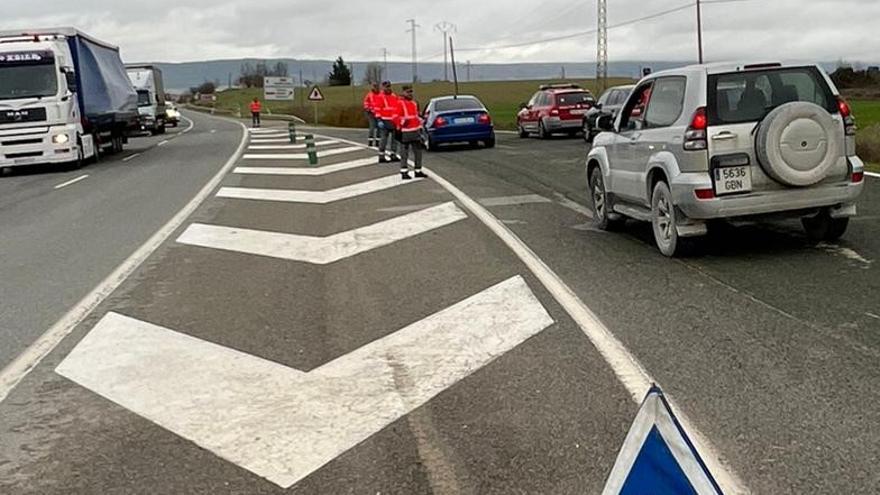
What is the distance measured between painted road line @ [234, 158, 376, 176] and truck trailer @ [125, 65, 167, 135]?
28370 millimetres

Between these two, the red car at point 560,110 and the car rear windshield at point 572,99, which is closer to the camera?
the red car at point 560,110

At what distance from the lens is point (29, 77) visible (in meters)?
23.3

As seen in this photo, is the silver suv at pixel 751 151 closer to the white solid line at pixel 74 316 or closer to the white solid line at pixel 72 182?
the white solid line at pixel 74 316

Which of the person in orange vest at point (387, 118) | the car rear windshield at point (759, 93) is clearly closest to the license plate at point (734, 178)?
the car rear windshield at point (759, 93)

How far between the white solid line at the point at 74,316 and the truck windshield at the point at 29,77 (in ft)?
42.0

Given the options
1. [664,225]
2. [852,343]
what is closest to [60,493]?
[852,343]

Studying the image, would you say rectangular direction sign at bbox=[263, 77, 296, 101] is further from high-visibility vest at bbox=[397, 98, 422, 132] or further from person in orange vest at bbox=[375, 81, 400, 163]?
high-visibility vest at bbox=[397, 98, 422, 132]

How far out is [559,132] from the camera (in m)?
28.7

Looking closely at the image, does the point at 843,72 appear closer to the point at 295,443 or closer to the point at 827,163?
the point at 827,163

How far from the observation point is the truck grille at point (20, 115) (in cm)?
2323

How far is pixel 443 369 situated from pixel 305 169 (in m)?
15.3

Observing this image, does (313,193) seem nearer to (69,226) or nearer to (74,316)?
(69,226)

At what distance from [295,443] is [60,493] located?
3.55 feet

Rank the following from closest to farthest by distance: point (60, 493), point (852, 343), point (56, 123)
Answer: point (60, 493) < point (852, 343) < point (56, 123)
